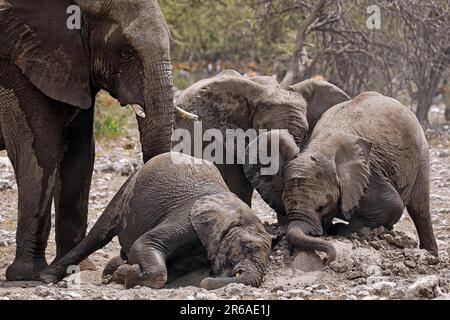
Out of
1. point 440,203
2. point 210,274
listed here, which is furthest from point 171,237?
point 440,203

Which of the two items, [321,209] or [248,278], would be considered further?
[321,209]

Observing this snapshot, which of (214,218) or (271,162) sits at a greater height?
(271,162)

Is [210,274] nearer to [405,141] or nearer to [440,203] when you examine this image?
[405,141]

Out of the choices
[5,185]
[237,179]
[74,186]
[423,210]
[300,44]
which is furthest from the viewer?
[300,44]

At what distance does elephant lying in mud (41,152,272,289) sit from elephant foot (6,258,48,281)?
0.15m

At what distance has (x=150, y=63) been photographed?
7.34 m

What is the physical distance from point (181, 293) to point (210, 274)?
629 millimetres

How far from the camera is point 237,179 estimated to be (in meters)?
8.79

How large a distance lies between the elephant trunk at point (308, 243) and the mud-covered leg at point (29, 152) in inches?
63.9

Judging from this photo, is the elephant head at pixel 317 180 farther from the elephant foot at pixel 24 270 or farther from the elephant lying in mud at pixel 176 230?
the elephant foot at pixel 24 270

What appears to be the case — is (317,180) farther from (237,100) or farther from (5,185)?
(5,185)

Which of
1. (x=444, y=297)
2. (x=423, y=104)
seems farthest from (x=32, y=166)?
(x=423, y=104)

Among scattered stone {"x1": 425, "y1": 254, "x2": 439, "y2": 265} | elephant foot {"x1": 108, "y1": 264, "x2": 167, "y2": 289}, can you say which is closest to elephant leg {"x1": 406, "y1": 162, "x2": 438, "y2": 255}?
scattered stone {"x1": 425, "y1": 254, "x2": 439, "y2": 265}

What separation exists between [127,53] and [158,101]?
378 mm
